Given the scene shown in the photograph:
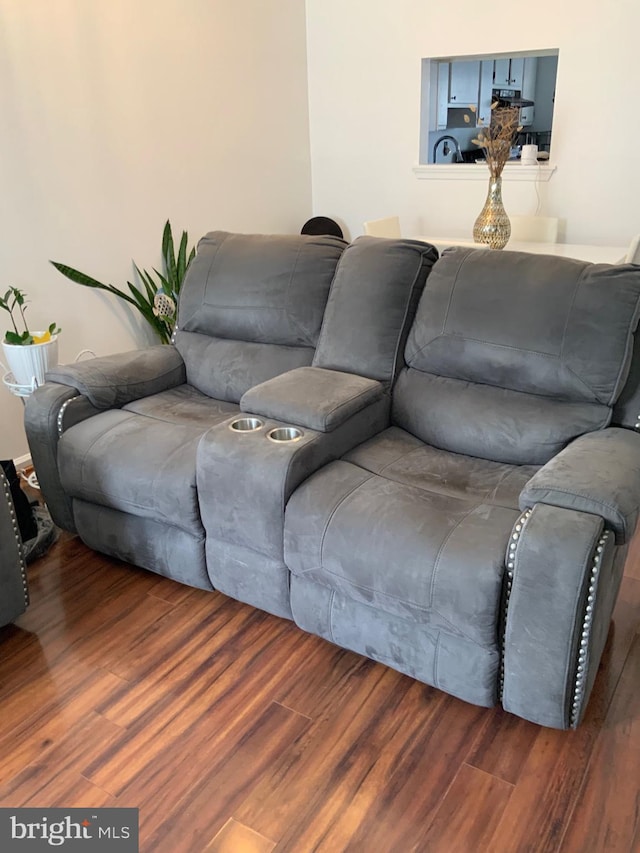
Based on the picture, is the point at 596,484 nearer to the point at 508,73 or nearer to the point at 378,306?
the point at 378,306

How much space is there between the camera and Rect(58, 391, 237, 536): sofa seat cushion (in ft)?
6.59

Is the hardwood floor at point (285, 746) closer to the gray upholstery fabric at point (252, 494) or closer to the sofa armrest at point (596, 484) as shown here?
the gray upholstery fabric at point (252, 494)

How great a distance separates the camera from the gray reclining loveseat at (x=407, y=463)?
1.51 meters

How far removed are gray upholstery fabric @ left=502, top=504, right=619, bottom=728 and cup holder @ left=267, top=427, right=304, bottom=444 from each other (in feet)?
2.34

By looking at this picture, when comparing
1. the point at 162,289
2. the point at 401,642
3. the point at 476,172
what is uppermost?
the point at 476,172

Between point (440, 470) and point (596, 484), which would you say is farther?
point (440, 470)

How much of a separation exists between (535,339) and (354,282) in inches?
25.8

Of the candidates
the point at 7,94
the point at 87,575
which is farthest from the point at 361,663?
the point at 7,94

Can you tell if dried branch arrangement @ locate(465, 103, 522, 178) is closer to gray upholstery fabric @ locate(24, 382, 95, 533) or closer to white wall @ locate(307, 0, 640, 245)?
white wall @ locate(307, 0, 640, 245)

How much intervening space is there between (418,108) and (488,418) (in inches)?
116

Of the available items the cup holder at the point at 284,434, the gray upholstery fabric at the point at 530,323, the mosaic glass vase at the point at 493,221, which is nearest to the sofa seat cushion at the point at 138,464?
the cup holder at the point at 284,434

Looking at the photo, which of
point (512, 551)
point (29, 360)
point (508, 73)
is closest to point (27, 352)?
point (29, 360)

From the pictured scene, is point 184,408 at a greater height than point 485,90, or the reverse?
point 485,90

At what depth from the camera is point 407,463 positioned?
6.53ft
